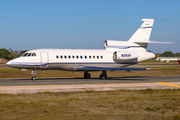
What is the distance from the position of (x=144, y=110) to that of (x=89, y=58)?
20.0 m

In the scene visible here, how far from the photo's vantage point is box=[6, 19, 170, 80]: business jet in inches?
1139

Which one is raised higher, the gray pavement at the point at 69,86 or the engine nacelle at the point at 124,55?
the engine nacelle at the point at 124,55

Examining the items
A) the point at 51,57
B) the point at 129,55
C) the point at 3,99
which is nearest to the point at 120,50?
the point at 129,55

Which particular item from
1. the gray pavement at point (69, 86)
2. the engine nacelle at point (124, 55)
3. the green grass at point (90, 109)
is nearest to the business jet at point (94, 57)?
the engine nacelle at point (124, 55)

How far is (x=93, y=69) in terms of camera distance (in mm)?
30266

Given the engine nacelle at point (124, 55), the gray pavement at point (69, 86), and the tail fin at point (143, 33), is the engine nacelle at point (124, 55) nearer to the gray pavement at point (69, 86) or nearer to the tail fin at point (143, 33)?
the tail fin at point (143, 33)

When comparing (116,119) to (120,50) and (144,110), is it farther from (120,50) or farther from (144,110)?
(120,50)

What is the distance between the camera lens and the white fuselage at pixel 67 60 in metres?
28.5

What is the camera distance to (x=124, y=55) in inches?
1280

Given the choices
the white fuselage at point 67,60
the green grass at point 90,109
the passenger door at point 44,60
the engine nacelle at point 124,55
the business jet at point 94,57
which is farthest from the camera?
the engine nacelle at point 124,55

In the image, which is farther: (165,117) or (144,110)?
(144,110)

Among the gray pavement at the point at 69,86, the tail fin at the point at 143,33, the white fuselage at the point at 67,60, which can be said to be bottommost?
the gray pavement at the point at 69,86

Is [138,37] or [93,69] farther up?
[138,37]

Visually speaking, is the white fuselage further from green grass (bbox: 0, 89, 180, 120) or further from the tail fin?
green grass (bbox: 0, 89, 180, 120)
